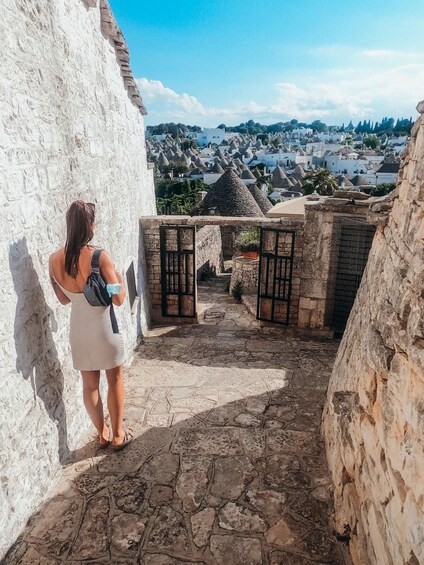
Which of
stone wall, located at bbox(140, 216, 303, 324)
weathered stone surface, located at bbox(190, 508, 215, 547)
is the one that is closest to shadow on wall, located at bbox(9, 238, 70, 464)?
weathered stone surface, located at bbox(190, 508, 215, 547)

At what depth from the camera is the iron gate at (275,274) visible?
23.4 feet

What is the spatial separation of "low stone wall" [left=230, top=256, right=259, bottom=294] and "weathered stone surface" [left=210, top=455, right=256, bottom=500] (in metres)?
8.50

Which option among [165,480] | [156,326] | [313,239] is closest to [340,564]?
[165,480]

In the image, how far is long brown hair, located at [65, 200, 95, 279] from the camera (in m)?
2.88

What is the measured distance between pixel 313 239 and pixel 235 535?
511cm

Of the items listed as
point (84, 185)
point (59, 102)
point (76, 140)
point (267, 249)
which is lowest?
point (267, 249)

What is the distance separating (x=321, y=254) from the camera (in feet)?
22.4

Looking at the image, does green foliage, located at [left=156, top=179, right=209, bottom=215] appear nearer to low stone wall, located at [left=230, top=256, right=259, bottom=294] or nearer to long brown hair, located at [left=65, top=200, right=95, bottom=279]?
low stone wall, located at [left=230, top=256, right=259, bottom=294]

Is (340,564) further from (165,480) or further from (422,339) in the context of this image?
(422,339)

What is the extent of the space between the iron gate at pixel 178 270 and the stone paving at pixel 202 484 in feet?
8.74

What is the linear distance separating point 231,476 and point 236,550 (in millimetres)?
680

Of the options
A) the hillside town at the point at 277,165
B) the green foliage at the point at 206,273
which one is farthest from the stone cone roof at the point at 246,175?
the green foliage at the point at 206,273

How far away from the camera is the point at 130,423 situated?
4.01m

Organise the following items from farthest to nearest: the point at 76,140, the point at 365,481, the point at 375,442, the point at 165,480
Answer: the point at 76,140 < the point at 165,480 < the point at 365,481 < the point at 375,442
